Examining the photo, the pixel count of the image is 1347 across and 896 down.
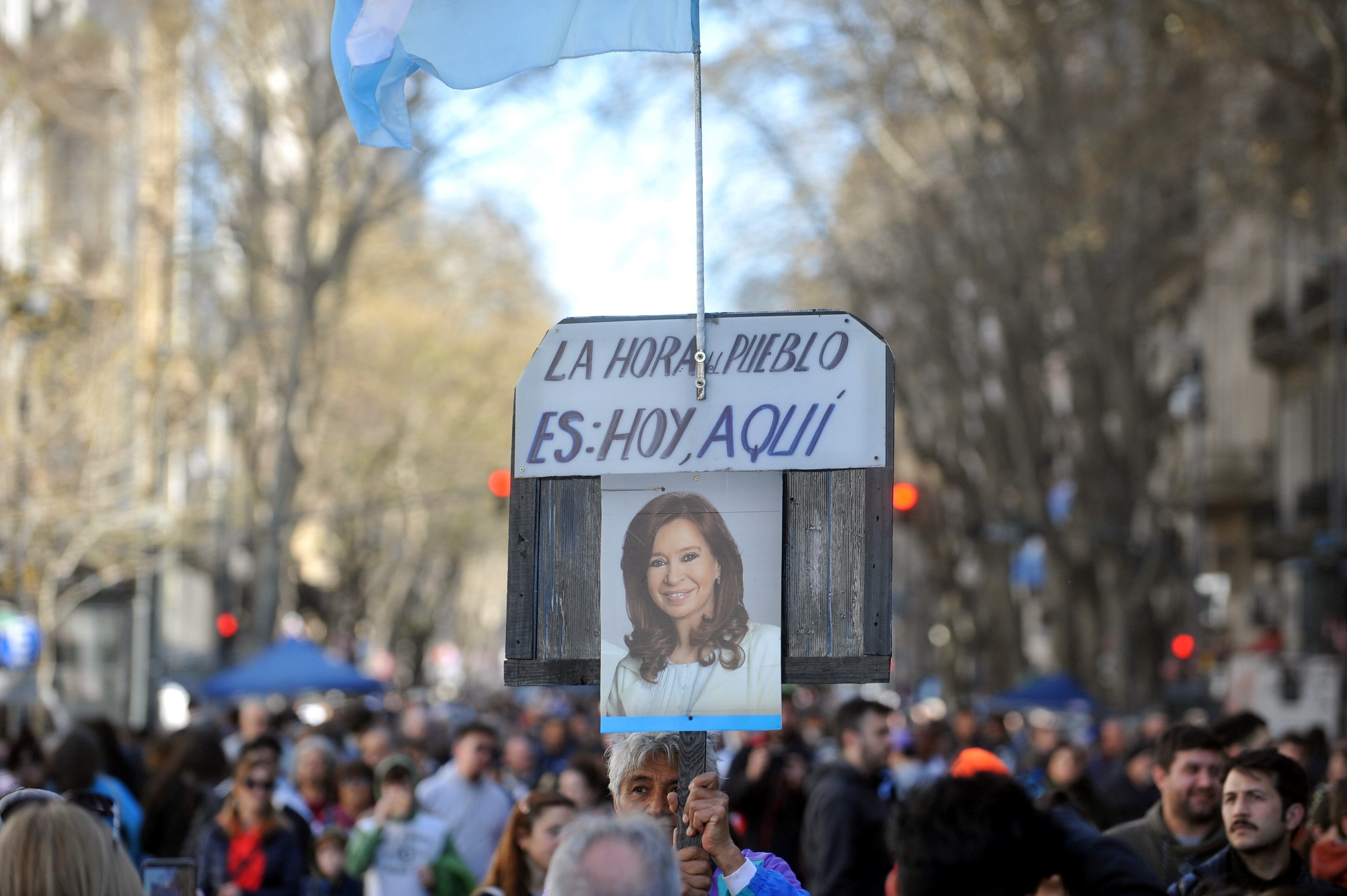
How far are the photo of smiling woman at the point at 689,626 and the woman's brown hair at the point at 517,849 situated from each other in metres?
2.51

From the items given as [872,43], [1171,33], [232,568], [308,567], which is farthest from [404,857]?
[308,567]

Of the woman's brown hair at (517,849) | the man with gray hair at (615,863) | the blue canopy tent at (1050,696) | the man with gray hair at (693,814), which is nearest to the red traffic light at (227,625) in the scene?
the blue canopy tent at (1050,696)

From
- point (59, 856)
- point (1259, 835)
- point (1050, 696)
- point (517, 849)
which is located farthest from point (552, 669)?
point (1050, 696)

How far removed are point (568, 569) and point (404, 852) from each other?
4306mm

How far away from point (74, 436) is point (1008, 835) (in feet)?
74.6

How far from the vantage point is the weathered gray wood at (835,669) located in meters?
4.60

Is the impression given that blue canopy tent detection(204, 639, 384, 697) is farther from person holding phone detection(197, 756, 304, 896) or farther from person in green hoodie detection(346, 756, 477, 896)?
person holding phone detection(197, 756, 304, 896)

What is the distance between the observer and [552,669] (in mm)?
4746

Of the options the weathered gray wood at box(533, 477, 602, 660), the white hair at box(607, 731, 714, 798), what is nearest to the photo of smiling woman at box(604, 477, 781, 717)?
the weathered gray wood at box(533, 477, 602, 660)

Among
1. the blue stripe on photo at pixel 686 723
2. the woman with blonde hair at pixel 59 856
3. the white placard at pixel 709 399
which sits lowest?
the woman with blonde hair at pixel 59 856

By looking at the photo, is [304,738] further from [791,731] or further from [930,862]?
[930,862]

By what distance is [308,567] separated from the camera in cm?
6912

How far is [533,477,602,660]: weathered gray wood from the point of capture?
15.6 feet

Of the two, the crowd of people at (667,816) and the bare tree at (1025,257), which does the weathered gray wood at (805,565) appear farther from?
the bare tree at (1025,257)
